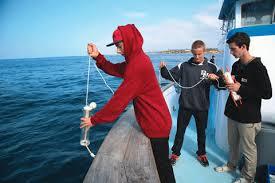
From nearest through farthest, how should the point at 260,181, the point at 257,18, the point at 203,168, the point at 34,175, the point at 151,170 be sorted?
the point at 151,170 → the point at 260,181 → the point at 203,168 → the point at 257,18 → the point at 34,175

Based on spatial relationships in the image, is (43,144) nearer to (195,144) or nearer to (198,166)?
(195,144)

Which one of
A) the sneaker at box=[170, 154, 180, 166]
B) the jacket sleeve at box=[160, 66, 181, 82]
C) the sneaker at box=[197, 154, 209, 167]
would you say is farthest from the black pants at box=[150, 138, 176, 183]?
the jacket sleeve at box=[160, 66, 181, 82]

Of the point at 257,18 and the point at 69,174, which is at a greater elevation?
the point at 257,18

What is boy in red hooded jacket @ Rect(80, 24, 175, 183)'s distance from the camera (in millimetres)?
1862

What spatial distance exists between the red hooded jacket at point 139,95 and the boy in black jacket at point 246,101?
993 millimetres

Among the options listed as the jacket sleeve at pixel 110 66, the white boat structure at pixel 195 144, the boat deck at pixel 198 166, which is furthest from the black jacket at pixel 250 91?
the jacket sleeve at pixel 110 66

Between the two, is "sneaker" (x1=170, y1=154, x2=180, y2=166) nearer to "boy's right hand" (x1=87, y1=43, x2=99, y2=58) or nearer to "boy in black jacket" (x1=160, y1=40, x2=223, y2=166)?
"boy in black jacket" (x1=160, y1=40, x2=223, y2=166)

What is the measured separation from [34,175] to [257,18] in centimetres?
583

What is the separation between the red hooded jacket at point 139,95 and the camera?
1.86 meters

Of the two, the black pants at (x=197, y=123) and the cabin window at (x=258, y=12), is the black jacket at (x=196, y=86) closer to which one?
the black pants at (x=197, y=123)

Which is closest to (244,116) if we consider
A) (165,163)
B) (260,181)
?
(260,181)

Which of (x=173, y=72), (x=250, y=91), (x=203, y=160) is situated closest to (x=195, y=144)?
(x=203, y=160)

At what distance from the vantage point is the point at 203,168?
3434 millimetres

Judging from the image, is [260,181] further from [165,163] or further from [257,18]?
[257,18]
